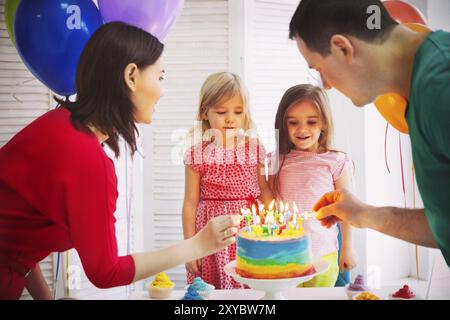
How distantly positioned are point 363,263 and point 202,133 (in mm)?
702

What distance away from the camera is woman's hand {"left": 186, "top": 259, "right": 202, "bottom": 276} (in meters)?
1.66

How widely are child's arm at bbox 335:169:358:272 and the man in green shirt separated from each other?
0.35 ft

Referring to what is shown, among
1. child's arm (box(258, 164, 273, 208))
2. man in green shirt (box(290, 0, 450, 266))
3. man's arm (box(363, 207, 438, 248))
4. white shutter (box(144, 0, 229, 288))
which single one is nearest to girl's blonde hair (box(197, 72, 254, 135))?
white shutter (box(144, 0, 229, 288))

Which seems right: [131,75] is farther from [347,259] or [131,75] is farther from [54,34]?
[347,259]

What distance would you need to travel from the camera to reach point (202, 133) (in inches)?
67.3

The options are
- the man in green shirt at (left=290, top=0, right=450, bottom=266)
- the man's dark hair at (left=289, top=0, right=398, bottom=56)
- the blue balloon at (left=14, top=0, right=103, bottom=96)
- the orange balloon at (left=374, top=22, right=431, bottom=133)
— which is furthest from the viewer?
the blue balloon at (left=14, top=0, right=103, bottom=96)

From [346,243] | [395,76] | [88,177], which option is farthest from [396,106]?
[88,177]

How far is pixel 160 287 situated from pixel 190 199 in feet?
1.06

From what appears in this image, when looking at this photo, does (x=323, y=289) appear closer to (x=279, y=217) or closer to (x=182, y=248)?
(x=279, y=217)

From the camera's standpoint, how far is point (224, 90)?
66.5 inches

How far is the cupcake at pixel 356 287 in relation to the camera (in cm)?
157

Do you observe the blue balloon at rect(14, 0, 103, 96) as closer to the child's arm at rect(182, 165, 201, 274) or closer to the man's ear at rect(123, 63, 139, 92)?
Result: the man's ear at rect(123, 63, 139, 92)

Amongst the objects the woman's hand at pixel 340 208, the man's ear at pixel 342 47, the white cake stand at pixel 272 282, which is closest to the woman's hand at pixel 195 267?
the white cake stand at pixel 272 282
